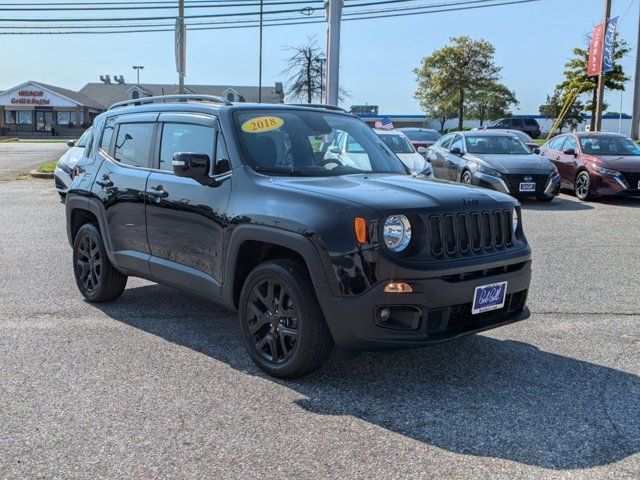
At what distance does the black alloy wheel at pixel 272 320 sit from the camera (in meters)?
4.08

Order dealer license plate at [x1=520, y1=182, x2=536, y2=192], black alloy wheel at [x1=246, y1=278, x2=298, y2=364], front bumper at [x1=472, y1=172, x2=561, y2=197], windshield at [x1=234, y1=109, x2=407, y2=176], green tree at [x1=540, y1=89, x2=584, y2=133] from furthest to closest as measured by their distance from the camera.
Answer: green tree at [x1=540, y1=89, x2=584, y2=133] → dealer license plate at [x1=520, y1=182, x2=536, y2=192] → front bumper at [x1=472, y1=172, x2=561, y2=197] → windshield at [x1=234, y1=109, x2=407, y2=176] → black alloy wheel at [x1=246, y1=278, x2=298, y2=364]

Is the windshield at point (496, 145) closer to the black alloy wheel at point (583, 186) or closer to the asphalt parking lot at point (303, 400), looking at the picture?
the black alloy wheel at point (583, 186)

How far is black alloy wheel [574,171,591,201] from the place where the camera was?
1428 centimetres

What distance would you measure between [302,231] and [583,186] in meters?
12.2

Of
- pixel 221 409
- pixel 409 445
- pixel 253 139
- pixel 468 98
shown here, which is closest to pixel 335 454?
pixel 409 445

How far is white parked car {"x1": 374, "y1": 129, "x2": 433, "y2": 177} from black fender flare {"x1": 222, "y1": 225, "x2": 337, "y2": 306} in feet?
28.0

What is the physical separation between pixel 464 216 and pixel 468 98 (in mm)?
55383

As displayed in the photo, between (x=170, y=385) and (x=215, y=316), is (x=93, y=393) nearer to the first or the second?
(x=170, y=385)

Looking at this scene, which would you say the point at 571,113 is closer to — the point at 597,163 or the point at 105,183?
the point at 597,163

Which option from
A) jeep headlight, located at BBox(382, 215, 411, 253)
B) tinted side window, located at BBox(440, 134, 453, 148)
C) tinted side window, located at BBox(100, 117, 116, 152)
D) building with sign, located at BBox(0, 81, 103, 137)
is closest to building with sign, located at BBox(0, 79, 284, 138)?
building with sign, located at BBox(0, 81, 103, 137)

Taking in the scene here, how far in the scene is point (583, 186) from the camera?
1452 centimetres

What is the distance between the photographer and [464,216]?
4016 millimetres

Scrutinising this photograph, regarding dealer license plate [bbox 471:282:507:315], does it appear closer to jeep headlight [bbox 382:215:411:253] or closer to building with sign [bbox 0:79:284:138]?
jeep headlight [bbox 382:215:411:253]

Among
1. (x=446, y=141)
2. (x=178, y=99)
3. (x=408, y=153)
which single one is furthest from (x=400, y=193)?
(x=446, y=141)
